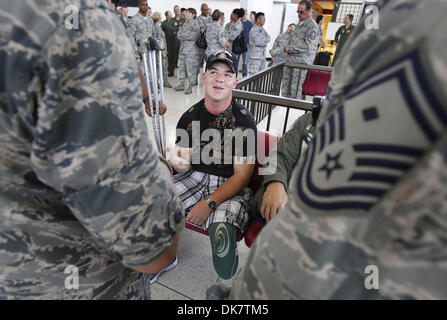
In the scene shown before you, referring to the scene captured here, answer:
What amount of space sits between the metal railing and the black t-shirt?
15.7 inches

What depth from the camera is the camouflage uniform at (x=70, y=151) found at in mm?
361

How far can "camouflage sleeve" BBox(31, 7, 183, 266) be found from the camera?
37 cm

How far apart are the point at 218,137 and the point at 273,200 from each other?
527 mm

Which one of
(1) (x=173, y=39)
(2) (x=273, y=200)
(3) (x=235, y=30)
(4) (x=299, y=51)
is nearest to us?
(2) (x=273, y=200)

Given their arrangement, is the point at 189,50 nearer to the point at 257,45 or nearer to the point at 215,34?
the point at 215,34

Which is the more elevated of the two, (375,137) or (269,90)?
(375,137)

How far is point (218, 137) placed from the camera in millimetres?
1523

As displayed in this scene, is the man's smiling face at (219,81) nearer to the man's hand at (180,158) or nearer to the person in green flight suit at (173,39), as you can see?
the man's hand at (180,158)

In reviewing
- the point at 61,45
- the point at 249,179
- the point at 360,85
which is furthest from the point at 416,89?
the point at 249,179

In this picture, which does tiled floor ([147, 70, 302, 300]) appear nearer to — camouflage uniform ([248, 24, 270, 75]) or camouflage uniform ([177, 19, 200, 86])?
camouflage uniform ([177, 19, 200, 86])

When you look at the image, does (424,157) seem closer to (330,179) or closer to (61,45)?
(330,179)

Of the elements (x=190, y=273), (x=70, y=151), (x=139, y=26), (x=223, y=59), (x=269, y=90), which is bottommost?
(x=190, y=273)

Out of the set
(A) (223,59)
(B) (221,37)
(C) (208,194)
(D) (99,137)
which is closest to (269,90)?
(B) (221,37)

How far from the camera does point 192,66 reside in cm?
559
